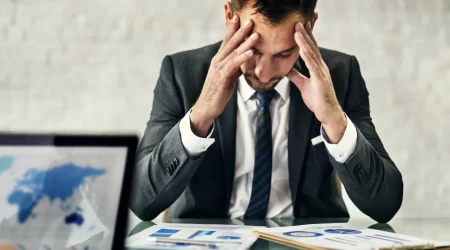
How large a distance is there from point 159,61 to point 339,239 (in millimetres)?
1431

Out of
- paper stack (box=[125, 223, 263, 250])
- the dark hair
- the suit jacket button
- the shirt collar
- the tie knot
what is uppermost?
the dark hair

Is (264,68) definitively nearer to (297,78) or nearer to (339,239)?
(297,78)

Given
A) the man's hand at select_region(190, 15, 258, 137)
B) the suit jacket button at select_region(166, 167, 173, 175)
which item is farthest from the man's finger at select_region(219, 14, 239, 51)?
the suit jacket button at select_region(166, 167, 173, 175)

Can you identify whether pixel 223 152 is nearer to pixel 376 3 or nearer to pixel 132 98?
pixel 132 98

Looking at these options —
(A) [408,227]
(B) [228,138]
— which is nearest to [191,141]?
(B) [228,138]

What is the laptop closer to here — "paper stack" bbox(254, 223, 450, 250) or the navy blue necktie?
"paper stack" bbox(254, 223, 450, 250)

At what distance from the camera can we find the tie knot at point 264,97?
1682 mm

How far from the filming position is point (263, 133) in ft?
5.42

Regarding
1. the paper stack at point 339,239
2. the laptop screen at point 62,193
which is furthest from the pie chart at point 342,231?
the laptop screen at point 62,193

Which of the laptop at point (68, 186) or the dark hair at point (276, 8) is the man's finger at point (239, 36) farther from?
the laptop at point (68, 186)

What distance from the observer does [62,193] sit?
24.3 inches

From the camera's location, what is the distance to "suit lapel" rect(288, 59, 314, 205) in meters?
1.62

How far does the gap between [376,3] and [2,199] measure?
6.57ft

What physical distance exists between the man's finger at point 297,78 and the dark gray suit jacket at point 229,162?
119 millimetres
